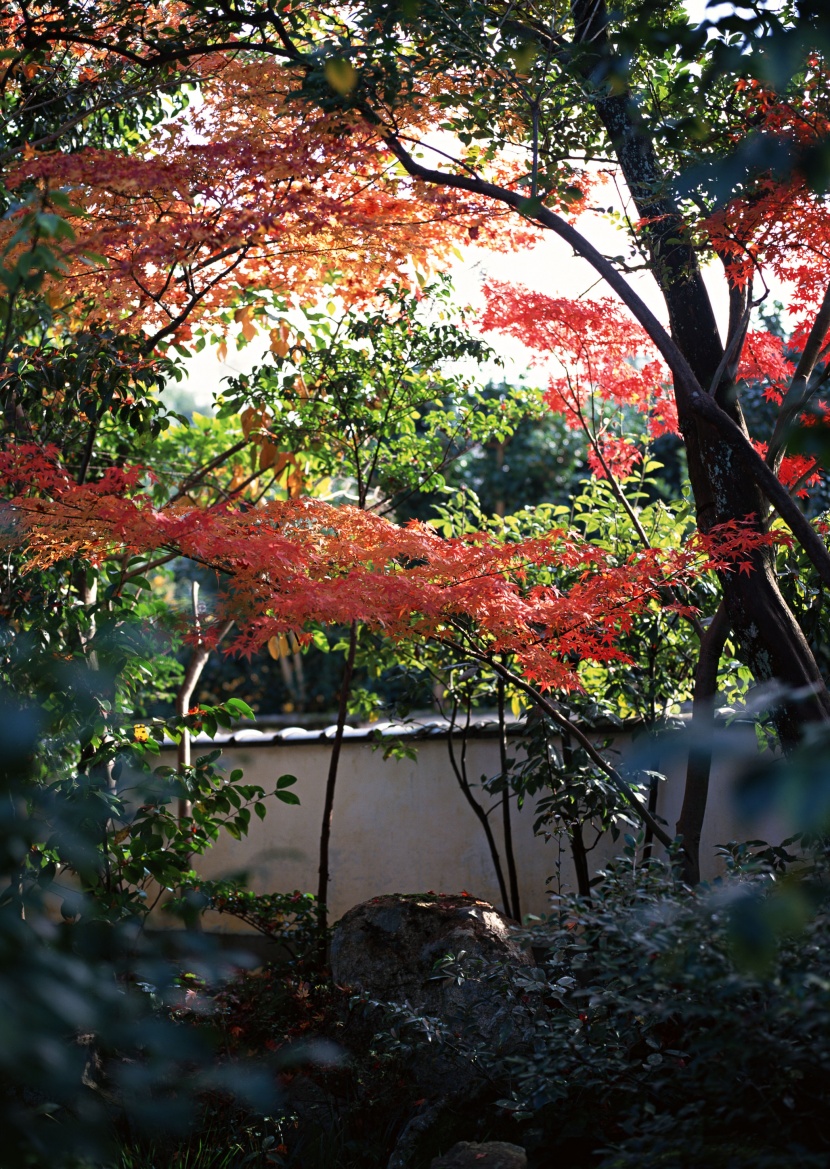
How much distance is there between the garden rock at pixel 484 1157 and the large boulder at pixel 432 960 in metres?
0.35

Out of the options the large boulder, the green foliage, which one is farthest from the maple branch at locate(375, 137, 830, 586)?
the green foliage

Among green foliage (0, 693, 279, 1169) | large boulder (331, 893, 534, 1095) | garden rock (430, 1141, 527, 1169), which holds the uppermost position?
green foliage (0, 693, 279, 1169)

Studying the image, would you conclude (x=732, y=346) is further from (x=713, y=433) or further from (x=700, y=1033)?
(x=700, y=1033)

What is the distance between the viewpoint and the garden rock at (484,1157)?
2676 mm

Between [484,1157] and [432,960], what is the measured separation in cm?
109

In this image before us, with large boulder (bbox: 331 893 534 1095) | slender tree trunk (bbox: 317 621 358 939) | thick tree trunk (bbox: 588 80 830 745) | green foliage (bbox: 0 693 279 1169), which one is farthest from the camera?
slender tree trunk (bbox: 317 621 358 939)

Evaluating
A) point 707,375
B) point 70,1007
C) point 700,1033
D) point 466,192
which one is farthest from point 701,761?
point 70,1007

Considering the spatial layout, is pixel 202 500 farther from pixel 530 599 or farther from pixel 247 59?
pixel 530 599

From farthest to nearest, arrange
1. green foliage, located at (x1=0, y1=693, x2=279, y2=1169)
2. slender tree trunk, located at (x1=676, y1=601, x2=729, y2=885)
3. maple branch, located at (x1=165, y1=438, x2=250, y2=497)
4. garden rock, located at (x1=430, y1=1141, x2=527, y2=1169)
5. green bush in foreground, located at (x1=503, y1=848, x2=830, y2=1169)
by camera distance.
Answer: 1. maple branch, located at (x1=165, y1=438, x2=250, y2=497)
2. slender tree trunk, located at (x1=676, y1=601, x2=729, y2=885)
3. garden rock, located at (x1=430, y1=1141, x2=527, y2=1169)
4. green bush in foreground, located at (x1=503, y1=848, x2=830, y2=1169)
5. green foliage, located at (x1=0, y1=693, x2=279, y2=1169)

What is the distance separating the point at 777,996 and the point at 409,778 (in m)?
4.05

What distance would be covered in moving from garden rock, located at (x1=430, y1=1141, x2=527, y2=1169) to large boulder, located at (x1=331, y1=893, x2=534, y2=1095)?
13.7 inches

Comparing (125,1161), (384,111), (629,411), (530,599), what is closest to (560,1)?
(384,111)

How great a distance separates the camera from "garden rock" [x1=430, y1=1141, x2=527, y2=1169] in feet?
8.78

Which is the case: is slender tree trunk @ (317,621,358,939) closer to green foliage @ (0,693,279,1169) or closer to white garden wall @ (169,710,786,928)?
white garden wall @ (169,710,786,928)
